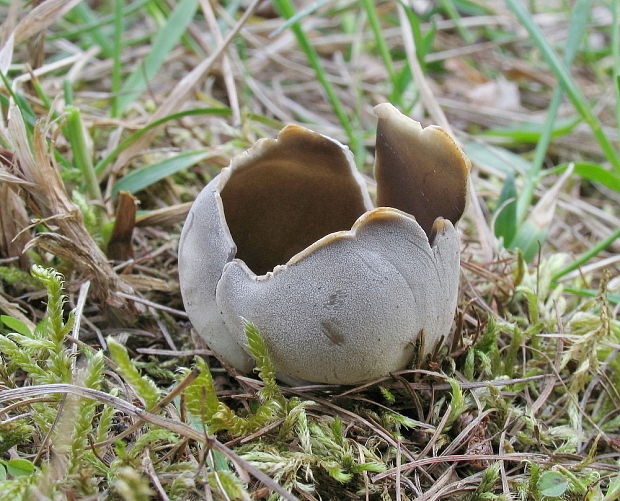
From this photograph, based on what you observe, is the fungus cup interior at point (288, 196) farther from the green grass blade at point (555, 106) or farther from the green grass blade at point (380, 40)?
the green grass blade at point (380, 40)

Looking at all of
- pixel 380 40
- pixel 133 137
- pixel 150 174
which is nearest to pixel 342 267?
pixel 150 174

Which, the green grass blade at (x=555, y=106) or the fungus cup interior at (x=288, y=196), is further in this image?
the green grass blade at (x=555, y=106)

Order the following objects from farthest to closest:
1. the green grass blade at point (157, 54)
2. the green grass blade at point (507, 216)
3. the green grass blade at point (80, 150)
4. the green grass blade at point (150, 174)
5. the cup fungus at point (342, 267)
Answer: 1. the green grass blade at point (157, 54)
2. the green grass blade at point (507, 216)
3. the green grass blade at point (150, 174)
4. the green grass blade at point (80, 150)
5. the cup fungus at point (342, 267)

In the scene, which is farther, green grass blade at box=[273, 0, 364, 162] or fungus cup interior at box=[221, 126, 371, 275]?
green grass blade at box=[273, 0, 364, 162]

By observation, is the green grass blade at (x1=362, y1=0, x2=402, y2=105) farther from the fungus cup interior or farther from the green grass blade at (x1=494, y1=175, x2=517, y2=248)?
the fungus cup interior

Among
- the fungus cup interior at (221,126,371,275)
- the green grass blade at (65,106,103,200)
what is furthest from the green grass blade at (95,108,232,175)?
the fungus cup interior at (221,126,371,275)

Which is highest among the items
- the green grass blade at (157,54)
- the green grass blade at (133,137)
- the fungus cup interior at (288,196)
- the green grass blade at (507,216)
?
the green grass blade at (157,54)

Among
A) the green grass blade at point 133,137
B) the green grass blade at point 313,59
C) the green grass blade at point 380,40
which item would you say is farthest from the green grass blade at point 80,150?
the green grass blade at point 380,40
